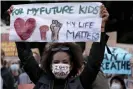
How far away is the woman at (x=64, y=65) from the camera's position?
4.31 metres

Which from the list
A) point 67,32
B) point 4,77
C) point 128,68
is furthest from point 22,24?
point 128,68

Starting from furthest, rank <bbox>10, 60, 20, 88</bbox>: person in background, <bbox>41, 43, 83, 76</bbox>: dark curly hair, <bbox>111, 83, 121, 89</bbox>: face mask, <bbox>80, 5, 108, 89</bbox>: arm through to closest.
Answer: <bbox>10, 60, 20, 88</bbox>: person in background, <bbox>111, 83, 121, 89</bbox>: face mask, <bbox>41, 43, 83, 76</bbox>: dark curly hair, <bbox>80, 5, 108, 89</bbox>: arm

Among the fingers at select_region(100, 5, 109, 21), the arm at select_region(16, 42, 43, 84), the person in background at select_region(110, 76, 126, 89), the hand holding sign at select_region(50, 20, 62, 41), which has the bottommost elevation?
A: the person in background at select_region(110, 76, 126, 89)

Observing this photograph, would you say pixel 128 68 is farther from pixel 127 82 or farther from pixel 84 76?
pixel 84 76

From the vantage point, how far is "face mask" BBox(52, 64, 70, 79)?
14.2 feet

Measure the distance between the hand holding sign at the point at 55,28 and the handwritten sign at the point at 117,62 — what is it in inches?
112

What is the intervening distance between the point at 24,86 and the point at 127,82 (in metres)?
1.89

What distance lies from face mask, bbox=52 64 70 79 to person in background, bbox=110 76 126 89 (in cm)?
250

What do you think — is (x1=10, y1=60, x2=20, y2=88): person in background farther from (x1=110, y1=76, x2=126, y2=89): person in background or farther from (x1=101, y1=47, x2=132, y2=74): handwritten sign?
(x1=110, y1=76, x2=126, y2=89): person in background

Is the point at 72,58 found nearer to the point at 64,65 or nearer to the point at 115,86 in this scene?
the point at 64,65

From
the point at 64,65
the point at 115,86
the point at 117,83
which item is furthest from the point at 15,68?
the point at 64,65

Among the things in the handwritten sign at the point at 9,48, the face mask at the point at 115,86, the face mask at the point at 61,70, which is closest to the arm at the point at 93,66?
the face mask at the point at 61,70

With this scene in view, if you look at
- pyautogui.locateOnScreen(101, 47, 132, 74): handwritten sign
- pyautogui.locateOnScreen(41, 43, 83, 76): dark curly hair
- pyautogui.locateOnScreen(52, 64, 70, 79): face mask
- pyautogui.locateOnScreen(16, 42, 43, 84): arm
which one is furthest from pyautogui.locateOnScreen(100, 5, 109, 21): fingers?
pyautogui.locateOnScreen(101, 47, 132, 74): handwritten sign

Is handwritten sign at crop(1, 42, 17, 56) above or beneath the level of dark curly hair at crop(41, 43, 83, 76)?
beneath
